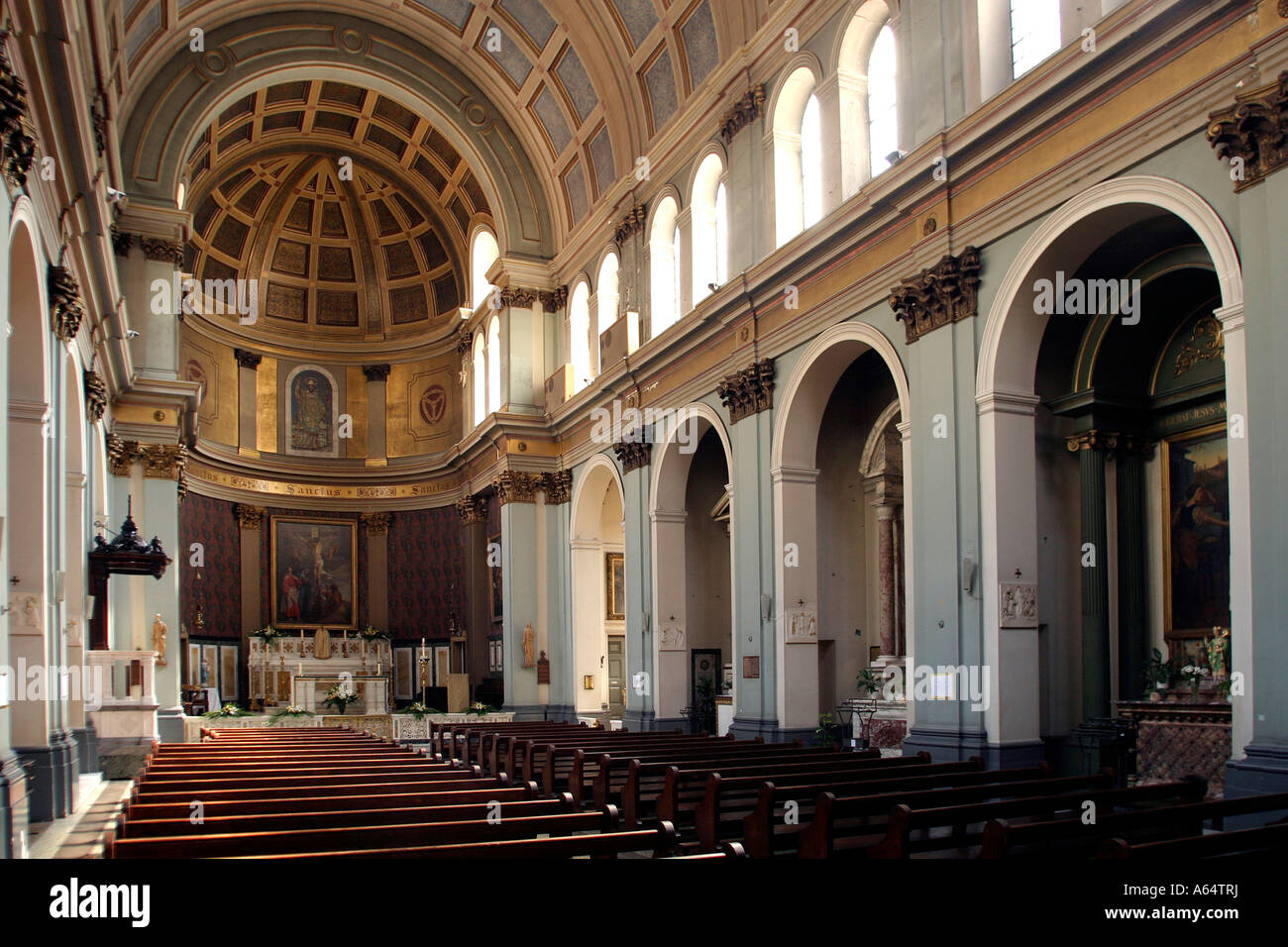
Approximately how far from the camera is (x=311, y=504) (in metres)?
33.2

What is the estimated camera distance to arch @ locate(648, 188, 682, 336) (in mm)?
21781

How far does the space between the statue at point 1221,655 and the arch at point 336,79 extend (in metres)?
19.2

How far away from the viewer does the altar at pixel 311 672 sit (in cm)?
2900

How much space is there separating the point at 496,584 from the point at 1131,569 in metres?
18.3

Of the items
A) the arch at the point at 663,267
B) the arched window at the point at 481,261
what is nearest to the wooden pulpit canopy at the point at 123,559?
the arch at the point at 663,267

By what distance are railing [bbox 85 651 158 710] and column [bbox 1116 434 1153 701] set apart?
47.3 feet

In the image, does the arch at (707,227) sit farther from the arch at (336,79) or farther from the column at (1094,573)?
the column at (1094,573)

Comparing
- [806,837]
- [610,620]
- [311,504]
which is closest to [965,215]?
[806,837]

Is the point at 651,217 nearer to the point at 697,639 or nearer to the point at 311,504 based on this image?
the point at 697,639

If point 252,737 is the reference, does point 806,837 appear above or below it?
above

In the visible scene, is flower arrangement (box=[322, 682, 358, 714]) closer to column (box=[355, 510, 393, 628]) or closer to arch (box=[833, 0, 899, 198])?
column (box=[355, 510, 393, 628])
